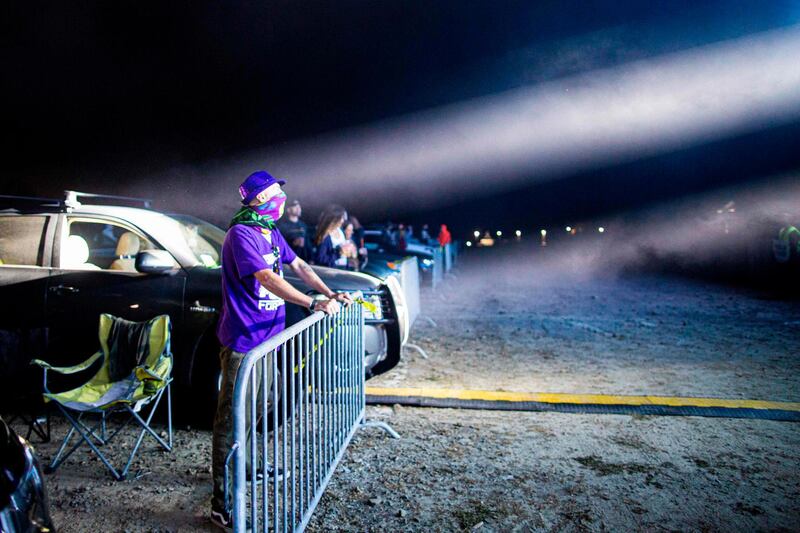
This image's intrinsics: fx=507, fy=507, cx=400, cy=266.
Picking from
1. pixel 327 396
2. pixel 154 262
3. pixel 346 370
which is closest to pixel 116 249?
pixel 154 262

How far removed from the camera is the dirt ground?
2.81 m

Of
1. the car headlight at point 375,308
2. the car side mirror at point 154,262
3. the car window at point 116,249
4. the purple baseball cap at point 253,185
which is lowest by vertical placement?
the car headlight at point 375,308

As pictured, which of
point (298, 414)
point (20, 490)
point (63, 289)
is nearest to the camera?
point (20, 490)

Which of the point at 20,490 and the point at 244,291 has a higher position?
the point at 244,291

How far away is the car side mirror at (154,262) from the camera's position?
381 cm

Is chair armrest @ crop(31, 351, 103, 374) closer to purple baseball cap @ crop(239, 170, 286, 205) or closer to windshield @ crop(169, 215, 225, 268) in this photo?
windshield @ crop(169, 215, 225, 268)

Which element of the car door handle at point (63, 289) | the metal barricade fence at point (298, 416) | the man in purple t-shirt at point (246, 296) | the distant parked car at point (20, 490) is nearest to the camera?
the distant parked car at point (20, 490)

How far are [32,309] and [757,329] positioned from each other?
358 inches

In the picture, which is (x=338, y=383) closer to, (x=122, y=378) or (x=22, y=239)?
(x=122, y=378)

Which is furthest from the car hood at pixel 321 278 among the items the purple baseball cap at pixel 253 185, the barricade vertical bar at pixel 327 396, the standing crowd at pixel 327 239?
the standing crowd at pixel 327 239

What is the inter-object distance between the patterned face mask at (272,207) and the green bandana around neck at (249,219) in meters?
0.03

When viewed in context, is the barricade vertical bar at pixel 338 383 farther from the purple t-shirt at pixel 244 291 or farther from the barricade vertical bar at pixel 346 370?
the purple t-shirt at pixel 244 291

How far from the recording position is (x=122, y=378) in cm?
378

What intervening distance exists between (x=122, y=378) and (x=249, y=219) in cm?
183
